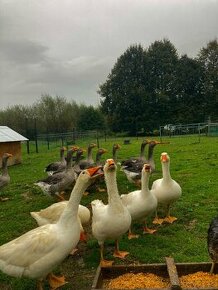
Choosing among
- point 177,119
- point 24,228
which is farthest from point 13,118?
point 24,228

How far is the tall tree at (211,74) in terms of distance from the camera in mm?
55219

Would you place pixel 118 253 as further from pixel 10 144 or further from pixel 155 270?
pixel 10 144

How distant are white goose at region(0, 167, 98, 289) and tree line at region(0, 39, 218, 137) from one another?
47.8 m

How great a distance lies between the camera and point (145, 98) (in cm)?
5466

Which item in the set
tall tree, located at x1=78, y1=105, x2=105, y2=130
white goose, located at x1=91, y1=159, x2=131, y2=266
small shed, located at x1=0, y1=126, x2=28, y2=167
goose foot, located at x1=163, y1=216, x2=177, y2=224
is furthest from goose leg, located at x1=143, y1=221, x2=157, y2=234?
tall tree, located at x1=78, y1=105, x2=105, y2=130

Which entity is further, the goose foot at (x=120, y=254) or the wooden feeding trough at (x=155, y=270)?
the goose foot at (x=120, y=254)

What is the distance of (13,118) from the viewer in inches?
2046

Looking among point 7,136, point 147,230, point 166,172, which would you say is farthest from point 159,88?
point 147,230

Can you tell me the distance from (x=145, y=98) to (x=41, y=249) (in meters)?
50.5

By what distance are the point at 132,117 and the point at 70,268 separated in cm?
4867

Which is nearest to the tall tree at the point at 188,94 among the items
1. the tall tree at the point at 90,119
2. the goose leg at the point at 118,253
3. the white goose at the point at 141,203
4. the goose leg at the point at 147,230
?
the tall tree at the point at 90,119

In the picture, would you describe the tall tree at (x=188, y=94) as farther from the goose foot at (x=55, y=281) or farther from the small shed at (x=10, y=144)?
the goose foot at (x=55, y=281)

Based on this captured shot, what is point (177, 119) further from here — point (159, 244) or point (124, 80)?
point (159, 244)

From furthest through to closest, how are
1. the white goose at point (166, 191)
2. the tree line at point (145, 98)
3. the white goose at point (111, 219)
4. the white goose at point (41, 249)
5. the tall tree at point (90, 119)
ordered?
the tall tree at point (90, 119) < the tree line at point (145, 98) < the white goose at point (166, 191) < the white goose at point (111, 219) < the white goose at point (41, 249)
